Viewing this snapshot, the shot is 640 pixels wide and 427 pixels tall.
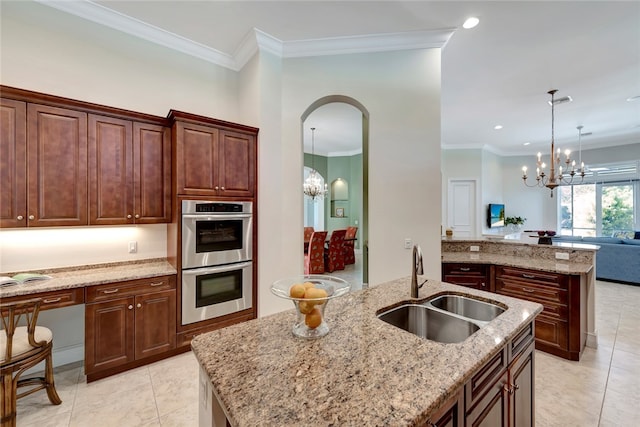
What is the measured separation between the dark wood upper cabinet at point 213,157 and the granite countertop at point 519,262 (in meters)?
2.61

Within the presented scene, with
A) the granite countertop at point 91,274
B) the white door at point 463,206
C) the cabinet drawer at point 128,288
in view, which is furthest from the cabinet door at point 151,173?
the white door at point 463,206

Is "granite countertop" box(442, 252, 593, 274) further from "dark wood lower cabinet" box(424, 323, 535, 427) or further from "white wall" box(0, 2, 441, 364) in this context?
"dark wood lower cabinet" box(424, 323, 535, 427)

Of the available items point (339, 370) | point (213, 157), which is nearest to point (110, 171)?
point (213, 157)

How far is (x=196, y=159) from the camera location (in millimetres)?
2721

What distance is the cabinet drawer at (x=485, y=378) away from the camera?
1.05 metres

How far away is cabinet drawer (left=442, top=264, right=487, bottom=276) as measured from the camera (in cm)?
319

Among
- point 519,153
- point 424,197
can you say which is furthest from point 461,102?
point 519,153

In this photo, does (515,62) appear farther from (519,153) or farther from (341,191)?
(519,153)

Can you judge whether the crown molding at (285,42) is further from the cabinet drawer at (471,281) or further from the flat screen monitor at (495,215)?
the flat screen monitor at (495,215)

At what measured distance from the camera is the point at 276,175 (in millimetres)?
3082

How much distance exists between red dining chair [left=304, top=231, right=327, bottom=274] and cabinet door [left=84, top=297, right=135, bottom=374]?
11.2 feet

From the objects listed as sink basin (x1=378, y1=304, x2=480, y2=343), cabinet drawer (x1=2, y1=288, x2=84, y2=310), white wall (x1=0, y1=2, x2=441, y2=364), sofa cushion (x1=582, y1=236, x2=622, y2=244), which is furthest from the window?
cabinet drawer (x1=2, y1=288, x2=84, y2=310)

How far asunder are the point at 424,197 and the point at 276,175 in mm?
1678

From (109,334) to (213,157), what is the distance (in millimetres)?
1829
